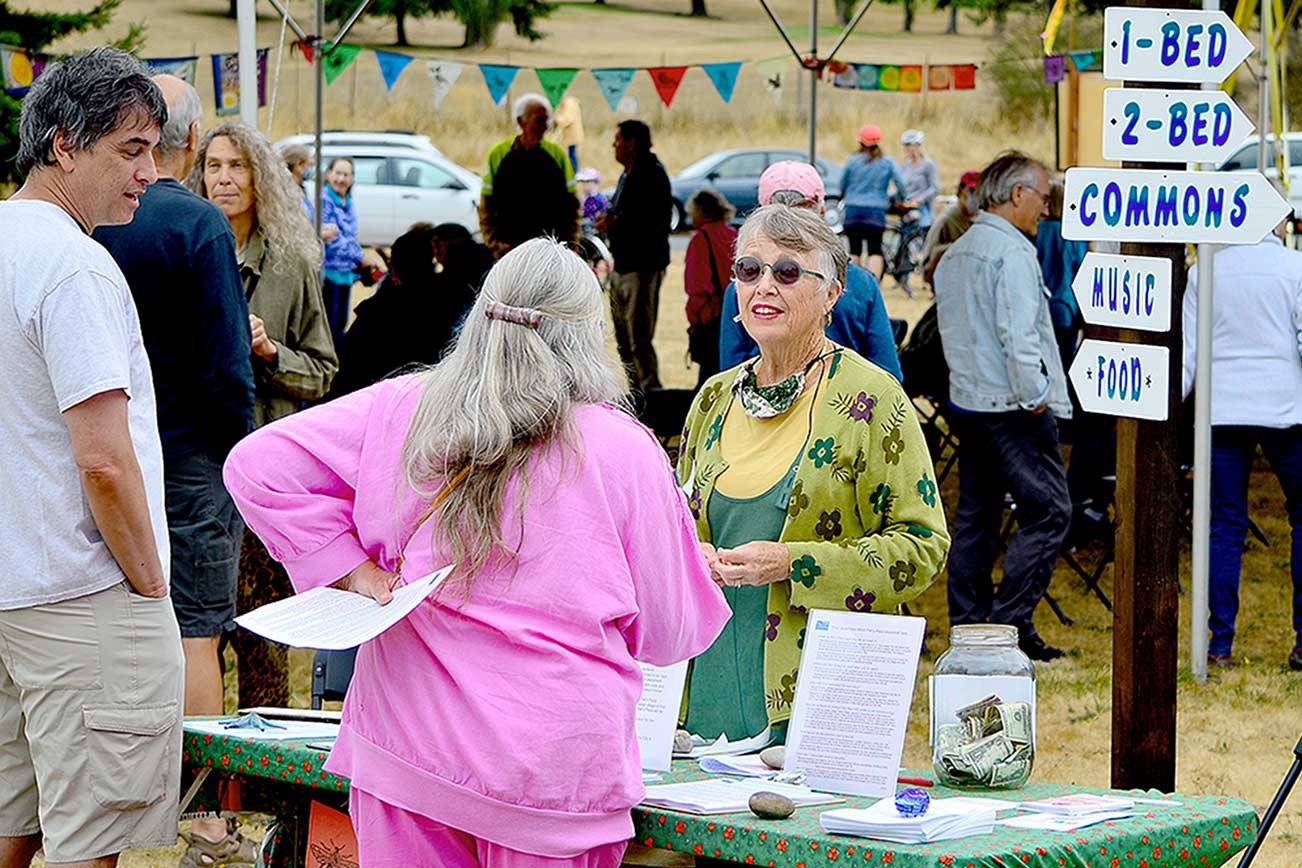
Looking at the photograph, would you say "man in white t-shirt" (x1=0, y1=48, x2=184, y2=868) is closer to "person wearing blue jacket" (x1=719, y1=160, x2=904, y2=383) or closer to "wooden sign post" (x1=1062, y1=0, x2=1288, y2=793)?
"wooden sign post" (x1=1062, y1=0, x2=1288, y2=793)

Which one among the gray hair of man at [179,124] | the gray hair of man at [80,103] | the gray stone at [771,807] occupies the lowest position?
the gray stone at [771,807]

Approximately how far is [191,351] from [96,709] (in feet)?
4.09

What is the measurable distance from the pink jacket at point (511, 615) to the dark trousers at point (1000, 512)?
3970 mm

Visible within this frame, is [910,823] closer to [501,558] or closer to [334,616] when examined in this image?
[501,558]

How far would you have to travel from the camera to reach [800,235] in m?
3.38

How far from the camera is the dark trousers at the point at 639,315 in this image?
11.3 metres

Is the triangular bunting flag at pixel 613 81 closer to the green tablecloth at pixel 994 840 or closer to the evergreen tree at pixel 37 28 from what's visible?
the evergreen tree at pixel 37 28

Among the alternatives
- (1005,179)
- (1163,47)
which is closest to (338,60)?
(1005,179)

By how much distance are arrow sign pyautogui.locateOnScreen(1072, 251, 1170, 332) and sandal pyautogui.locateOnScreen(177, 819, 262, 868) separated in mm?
2334

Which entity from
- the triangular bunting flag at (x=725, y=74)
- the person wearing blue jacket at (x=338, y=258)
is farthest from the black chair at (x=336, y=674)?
the triangular bunting flag at (x=725, y=74)

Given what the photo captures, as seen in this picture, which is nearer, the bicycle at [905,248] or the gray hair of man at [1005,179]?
the gray hair of man at [1005,179]

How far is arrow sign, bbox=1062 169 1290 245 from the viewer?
3562mm

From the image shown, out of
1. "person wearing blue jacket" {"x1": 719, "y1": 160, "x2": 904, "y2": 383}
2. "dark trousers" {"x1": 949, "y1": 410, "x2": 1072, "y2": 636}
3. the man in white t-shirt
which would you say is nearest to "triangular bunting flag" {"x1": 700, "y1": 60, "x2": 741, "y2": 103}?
"dark trousers" {"x1": 949, "y1": 410, "x2": 1072, "y2": 636}

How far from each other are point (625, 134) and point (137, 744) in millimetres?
7969
